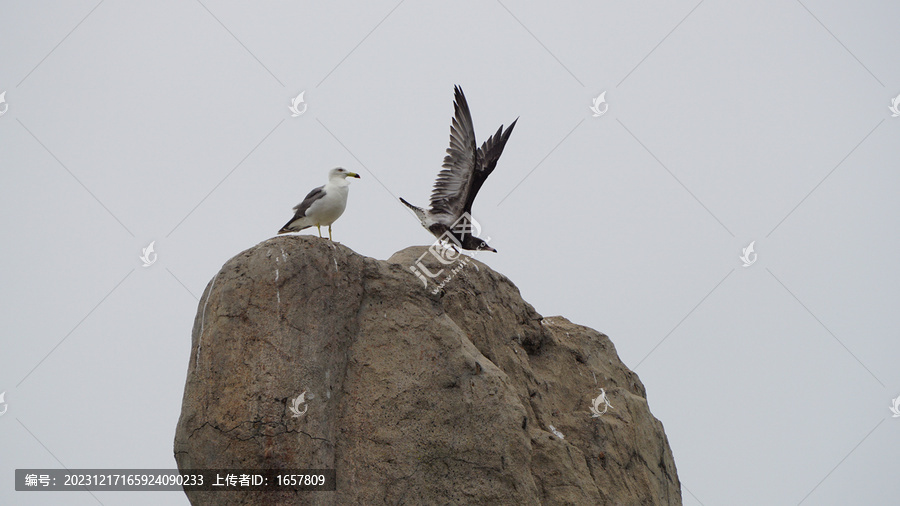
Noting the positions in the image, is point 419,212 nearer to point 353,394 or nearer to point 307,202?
point 307,202

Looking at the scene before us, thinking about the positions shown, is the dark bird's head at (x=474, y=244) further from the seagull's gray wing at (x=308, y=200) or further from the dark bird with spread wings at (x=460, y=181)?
the seagull's gray wing at (x=308, y=200)

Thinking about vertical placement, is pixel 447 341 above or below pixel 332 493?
above

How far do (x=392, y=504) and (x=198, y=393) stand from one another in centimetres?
200

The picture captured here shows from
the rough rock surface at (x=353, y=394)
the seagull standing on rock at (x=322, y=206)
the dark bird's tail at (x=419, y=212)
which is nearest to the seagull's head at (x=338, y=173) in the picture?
the seagull standing on rock at (x=322, y=206)

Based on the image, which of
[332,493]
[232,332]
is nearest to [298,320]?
[232,332]

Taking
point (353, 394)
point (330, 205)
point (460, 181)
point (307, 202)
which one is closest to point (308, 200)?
point (307, 202)

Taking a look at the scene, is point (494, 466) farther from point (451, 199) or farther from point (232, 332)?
point (451, 199)

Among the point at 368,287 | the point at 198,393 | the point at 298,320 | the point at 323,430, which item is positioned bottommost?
the point at 198,393

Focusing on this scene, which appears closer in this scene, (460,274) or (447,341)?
(447,341)

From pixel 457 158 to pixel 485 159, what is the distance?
1.39 ft

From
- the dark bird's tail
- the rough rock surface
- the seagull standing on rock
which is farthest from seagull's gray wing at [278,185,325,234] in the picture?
the dark bird's tail

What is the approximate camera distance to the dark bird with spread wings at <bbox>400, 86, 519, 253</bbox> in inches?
505

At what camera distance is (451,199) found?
1309cm

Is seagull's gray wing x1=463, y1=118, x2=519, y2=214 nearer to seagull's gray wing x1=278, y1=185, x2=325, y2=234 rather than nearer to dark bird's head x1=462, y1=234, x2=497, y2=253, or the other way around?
dark bird's head x1=462, y1=234, x2=497, y2=253
